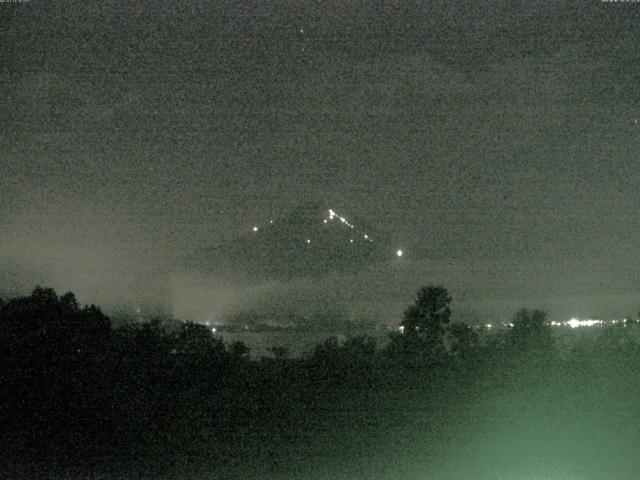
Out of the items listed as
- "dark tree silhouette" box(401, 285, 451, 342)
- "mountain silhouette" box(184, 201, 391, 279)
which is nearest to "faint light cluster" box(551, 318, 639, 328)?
"dark tree silhouette" box(401, 285, 451, 342)

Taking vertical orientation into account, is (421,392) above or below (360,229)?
below

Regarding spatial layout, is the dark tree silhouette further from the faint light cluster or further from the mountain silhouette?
the mountain silhouette

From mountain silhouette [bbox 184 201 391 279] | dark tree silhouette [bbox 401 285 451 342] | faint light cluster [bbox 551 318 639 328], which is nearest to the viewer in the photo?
faint light cluster [bbox 551 318 639 328]

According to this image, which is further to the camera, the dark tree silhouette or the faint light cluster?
the dark tree silhouette

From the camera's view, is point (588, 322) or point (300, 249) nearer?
point (588, 322)

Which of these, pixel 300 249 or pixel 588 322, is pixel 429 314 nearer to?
pixel 588 322

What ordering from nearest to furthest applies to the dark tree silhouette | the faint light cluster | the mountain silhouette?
the faint light cluster
the dark tree silhouette
the mountain silhouette

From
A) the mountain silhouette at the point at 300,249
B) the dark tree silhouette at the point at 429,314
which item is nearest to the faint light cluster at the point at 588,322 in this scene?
the dark tree silhouette at the point at 429,314

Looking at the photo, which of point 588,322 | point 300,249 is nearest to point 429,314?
point 588,322

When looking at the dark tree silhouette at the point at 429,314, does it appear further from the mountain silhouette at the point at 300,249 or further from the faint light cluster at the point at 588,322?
the mountain silhouette at the point at 300,249

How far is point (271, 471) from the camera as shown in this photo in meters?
9.26

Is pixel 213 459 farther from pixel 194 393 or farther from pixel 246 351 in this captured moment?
pixel 246 351

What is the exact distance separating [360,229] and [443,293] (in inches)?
862

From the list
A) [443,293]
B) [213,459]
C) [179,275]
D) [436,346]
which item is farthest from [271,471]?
[179,275]
